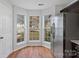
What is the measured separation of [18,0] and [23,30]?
270cm

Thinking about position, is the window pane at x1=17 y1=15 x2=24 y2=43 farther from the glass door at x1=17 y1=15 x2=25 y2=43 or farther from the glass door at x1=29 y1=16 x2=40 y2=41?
the glass door at x1=29 y1=16 x2=40 y2=41

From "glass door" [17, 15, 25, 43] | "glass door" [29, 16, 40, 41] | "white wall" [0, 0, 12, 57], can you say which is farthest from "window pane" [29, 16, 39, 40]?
"white wall" [0, 0, 12, 57]

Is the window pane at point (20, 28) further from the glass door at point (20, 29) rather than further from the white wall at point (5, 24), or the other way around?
the white wall at point (5, 24)

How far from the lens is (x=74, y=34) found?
10.5 feet

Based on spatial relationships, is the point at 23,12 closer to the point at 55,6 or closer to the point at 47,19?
the point at 47,19

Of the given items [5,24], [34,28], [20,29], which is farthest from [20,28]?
[5,24]

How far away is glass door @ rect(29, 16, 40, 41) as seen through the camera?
764 centimetres

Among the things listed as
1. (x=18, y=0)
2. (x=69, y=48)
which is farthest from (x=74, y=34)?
(x=18, y=0)

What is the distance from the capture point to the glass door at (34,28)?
764 centimetres

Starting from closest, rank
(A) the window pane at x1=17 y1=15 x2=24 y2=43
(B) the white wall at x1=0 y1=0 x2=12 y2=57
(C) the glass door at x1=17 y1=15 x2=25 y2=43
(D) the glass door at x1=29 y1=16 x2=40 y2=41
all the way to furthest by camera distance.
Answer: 1. (B) the white wall at x1=0 y1=0 x2=12 y2=57
2. (A) the window pane at x1=17 y1=15 x2=24 y2=43
3. (C) the glass door at x1=17 y1=15 x2=25 y2=43
4. (D) the glass door at x1=29 y1=16 x2=40 y2=41

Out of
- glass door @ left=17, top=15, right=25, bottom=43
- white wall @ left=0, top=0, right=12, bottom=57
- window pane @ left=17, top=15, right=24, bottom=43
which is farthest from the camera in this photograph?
glass door @ left=17, top=15, right=25, bottom=43

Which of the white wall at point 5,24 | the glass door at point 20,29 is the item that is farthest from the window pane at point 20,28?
the white wall at point 5,24

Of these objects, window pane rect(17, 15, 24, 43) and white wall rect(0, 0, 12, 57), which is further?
window pane rect(17, 15, 24, 43)

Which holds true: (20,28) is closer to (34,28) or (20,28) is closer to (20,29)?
(20,29)
